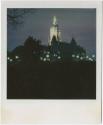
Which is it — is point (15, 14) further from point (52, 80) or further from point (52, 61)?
point (52, 80)

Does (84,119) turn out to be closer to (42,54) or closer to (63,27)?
(42,54)

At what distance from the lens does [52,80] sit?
72.9 inches

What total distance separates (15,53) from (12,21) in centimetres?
24

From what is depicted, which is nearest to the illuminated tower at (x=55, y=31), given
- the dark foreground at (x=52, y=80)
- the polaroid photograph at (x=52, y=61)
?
the polaroid photograph at (x=52, y=61)

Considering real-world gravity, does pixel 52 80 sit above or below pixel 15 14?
below

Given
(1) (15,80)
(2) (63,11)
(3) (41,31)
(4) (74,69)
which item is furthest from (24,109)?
(2) (63,11)

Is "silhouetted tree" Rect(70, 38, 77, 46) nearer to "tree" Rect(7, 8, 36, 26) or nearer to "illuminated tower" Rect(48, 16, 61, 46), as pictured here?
"illuminated tower" Rect(48, 16, 61, 46)

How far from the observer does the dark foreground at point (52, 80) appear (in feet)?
6.07

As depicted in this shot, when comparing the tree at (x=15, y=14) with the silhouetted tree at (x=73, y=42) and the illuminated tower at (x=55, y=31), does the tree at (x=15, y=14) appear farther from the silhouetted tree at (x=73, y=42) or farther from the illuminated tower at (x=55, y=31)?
the silhouetted tree at (x=73, y=42)

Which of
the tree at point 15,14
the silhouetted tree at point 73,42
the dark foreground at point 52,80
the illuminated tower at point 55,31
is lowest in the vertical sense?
the dark foreground at point 52,80

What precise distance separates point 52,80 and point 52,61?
14 cm

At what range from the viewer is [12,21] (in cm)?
184

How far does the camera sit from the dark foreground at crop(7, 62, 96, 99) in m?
1.85

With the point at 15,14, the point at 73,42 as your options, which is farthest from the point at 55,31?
the point at 15,14
